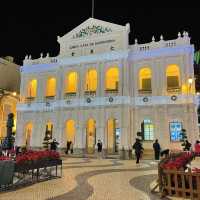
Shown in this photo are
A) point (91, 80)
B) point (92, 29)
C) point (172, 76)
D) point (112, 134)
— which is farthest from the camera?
point (91, 80)

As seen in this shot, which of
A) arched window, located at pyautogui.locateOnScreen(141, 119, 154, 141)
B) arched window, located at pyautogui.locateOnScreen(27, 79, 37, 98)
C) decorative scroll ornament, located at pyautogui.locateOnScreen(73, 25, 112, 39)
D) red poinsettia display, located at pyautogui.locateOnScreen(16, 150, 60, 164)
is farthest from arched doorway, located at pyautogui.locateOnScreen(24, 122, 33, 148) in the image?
red poinsettia display, located at pyautogui.locateOnScreen(16, 150, 60, 164)

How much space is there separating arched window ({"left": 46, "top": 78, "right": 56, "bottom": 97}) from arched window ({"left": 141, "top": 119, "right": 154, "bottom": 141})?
12613 mm

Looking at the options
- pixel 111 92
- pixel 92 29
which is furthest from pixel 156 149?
pixel 92 29

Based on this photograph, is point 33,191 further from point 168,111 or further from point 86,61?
point 86,61

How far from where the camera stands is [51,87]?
33.1m

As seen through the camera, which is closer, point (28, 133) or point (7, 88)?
point (28, 133)

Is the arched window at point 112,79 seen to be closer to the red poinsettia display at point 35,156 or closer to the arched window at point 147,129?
the arched window at point 147,129

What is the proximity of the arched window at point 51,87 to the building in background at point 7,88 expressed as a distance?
22.6ft

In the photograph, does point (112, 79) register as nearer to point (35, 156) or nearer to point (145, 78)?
point (145, 78)

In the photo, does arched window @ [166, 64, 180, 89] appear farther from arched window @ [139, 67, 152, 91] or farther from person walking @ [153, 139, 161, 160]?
person walking @ [153, 139, 161, 160]

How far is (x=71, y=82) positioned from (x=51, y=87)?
297 centimetres

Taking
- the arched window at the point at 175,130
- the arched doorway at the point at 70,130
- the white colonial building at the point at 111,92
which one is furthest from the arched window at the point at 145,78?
the arched doorway at the point at 70,130

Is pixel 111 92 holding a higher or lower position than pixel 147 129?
higher

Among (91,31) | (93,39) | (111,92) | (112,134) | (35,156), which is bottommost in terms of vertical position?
(35,156)
